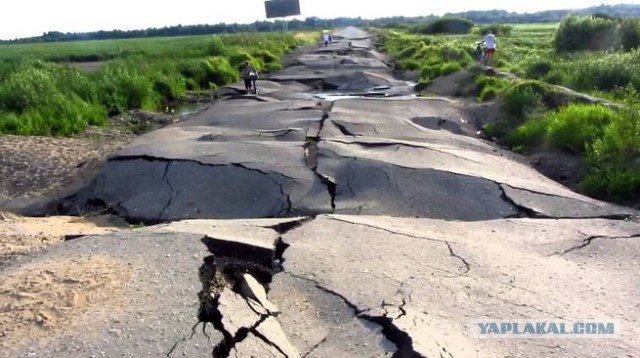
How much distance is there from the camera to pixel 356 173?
23.5ft

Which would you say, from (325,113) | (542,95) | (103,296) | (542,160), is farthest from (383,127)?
(103,296)

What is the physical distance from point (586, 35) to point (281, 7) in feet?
80.5

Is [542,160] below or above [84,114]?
below

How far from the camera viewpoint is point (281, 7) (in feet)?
145

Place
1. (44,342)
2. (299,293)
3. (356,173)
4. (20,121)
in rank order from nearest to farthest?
(44,342), (299,293), (356,173), (20,121)

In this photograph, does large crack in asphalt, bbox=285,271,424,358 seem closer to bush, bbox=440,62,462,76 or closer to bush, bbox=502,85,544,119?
bush, bbox=502,85,544,119

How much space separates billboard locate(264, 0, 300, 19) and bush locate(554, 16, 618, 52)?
852 inches

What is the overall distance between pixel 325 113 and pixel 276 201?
18.7 feet

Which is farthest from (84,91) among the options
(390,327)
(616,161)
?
(390,327)

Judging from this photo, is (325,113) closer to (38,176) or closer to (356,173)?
(356,173)

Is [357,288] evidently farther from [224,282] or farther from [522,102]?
[522,102]

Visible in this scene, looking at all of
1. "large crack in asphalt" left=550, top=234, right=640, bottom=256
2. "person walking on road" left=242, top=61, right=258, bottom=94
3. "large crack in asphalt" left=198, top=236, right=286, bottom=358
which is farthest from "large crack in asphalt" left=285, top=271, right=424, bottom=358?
"person walking on road" left=242, top=61, right=258, bottom=94

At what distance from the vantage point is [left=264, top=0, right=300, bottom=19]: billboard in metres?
43.3

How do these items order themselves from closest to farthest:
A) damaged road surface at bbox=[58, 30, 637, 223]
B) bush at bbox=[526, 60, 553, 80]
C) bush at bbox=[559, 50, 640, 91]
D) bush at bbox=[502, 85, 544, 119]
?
damaged road surface at bbox=[58, 30, 637, 223] < bush at bbox=[502, 85, 544, 119] < bush at bbox=[559, 50, 640, 91] < bush at bbox=[526, 60, 553, 80]
